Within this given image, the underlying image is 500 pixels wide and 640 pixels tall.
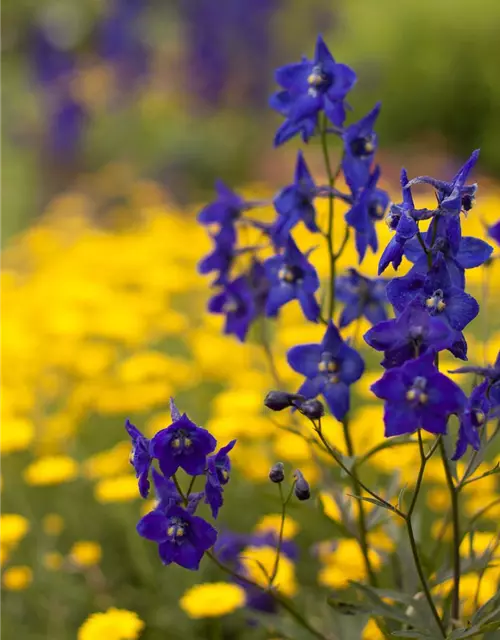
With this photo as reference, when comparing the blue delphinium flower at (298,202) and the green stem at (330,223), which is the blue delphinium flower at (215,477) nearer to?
the green stem at (330,223)

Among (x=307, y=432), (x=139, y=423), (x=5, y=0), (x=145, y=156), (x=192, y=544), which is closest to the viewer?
(x=192, y=544)

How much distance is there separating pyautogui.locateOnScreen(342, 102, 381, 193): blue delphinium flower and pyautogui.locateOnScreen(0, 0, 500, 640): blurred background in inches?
12.8

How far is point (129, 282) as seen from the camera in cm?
414

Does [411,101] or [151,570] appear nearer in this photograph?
[151,570]

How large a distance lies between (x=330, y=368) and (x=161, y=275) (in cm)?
231

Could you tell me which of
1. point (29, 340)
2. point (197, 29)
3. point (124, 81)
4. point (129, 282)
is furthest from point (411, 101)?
point (29, 340)

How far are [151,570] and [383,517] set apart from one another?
0.89 m

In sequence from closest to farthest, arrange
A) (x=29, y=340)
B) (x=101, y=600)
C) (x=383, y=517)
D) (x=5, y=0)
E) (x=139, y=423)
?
(x=383, y=517)
(x=101, y=600)
(x=139, y=423)
(x=29, y=340)
(x=5, y=0)

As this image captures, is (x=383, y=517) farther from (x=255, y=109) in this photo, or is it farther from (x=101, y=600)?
(x=255, y=109)

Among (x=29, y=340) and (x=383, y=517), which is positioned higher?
(x=29, y=340)

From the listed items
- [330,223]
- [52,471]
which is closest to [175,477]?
[330,223]

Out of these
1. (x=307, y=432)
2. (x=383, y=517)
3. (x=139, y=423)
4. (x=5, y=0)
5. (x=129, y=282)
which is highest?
(x=5, y=0)

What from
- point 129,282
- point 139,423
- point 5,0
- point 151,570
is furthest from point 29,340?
point 5,0

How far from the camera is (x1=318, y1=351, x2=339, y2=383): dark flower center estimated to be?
1551mm
